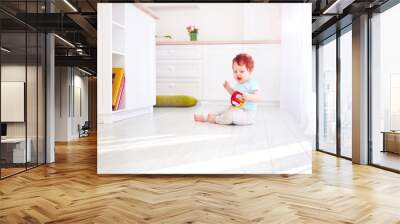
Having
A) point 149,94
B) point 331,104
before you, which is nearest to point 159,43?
point 149,94

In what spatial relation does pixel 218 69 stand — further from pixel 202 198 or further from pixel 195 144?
pixel 202 198

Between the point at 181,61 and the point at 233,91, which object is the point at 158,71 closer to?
the point at 181,61

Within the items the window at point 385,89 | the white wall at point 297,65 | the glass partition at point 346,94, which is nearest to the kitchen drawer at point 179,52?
the white wall at point 297,65

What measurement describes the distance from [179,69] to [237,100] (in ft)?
3.01

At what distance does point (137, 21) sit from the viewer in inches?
217

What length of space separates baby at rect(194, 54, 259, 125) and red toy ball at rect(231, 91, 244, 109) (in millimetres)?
34

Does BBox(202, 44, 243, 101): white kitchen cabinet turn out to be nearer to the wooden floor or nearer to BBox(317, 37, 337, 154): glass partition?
the wooden floor

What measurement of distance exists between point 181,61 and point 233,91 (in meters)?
0.85

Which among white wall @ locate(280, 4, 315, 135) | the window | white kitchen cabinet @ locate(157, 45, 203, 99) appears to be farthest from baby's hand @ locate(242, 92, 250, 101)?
the window

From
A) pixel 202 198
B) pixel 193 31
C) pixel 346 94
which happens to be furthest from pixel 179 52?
pixel 346 94

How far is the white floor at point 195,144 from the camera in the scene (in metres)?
5.45

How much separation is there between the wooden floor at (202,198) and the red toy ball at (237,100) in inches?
39.3

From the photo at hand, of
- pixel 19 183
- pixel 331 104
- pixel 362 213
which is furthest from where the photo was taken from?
pixel 331 104

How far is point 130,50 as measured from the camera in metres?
5.50
